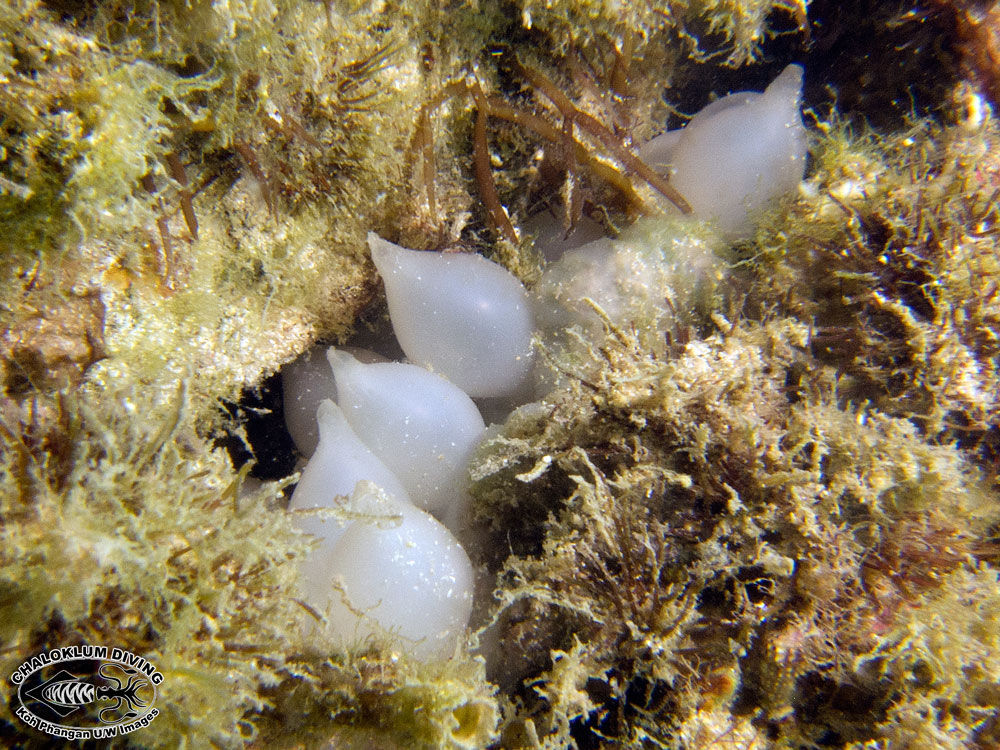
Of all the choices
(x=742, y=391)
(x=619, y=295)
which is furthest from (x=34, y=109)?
(x=742, y=391)

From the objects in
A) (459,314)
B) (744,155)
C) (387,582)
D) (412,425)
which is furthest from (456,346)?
(744,155)

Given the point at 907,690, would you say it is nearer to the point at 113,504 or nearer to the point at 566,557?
the point at 566,557

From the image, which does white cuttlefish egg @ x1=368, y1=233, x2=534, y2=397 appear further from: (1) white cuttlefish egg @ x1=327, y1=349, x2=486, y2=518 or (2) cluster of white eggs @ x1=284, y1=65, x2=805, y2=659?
(1) white cuttlefish egg @ x1=327, y1=349, x2=486, y2=518

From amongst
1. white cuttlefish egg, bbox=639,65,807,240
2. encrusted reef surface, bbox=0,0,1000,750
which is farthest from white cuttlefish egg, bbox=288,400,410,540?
white cuttlefish egg, bbox=639,65,807,240

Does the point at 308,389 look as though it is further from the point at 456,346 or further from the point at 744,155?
the point at 744,155

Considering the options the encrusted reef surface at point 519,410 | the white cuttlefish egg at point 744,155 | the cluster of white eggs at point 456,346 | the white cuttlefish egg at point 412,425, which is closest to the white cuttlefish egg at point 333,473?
the cluster of white eggs at point 456,346
